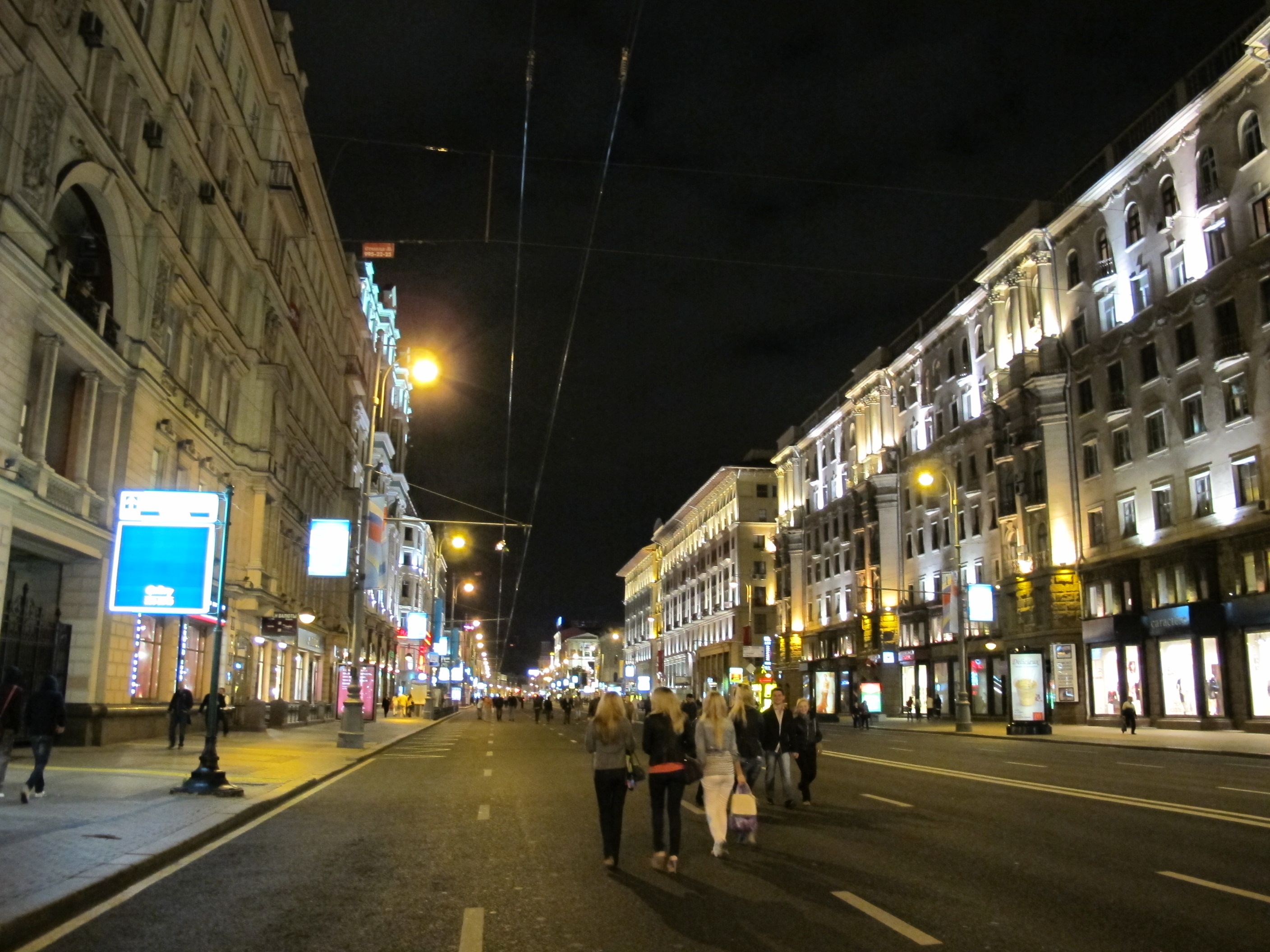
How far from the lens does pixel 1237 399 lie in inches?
1521

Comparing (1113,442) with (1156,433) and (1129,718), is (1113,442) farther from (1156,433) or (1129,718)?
(1129,718)

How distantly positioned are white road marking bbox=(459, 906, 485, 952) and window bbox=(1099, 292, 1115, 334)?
147 feet

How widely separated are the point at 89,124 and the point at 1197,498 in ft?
124

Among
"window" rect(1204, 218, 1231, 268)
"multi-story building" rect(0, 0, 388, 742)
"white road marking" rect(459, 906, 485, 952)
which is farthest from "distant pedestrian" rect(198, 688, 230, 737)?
"window" rect(1204, 218, 1231, 268)

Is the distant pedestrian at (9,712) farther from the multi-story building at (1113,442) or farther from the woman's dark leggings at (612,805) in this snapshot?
the multi-story building at (1113,442)

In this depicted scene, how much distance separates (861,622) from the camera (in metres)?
71.9

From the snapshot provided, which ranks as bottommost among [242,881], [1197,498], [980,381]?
[242,881]

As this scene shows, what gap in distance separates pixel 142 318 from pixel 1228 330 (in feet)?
118

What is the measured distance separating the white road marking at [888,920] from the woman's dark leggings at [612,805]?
2.24 meters

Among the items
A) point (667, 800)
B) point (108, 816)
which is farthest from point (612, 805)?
point (108, 816)

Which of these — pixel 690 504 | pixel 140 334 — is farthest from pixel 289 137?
pixel 690 504

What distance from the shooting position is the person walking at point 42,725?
13.5 m

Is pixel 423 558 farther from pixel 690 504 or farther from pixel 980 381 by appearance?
pixel 980 381

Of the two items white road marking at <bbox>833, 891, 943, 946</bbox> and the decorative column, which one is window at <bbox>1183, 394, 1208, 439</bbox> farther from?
the decorative column
